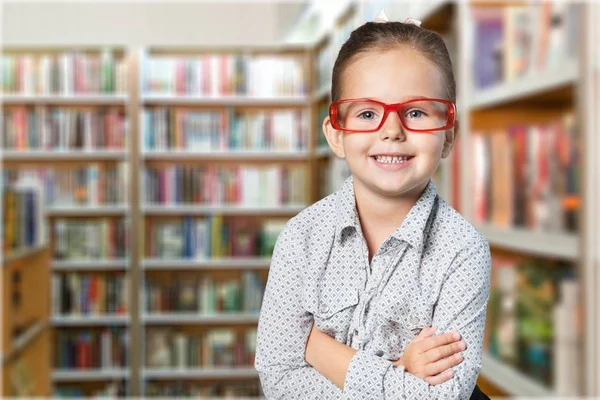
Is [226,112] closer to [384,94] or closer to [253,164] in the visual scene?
[253,164]

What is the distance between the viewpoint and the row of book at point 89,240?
4723mm

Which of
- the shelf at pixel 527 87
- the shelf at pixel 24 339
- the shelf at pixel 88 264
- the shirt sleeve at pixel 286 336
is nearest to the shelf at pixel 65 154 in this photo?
the shelf at pixel 88 264

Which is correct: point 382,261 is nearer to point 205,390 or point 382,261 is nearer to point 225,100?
point 225,100

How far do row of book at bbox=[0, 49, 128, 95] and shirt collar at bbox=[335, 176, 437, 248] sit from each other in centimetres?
450

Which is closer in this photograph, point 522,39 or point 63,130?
point 522,39

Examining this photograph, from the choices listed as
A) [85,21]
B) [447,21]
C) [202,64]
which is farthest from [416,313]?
[85,21]

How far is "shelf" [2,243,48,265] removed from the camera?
2838 millimetres

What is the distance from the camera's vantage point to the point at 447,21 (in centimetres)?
236

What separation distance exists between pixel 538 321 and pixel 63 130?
3595 mm

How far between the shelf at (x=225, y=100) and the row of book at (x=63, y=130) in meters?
0.24

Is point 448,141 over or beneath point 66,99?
beneath

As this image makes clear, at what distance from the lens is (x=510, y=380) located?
1946 mm

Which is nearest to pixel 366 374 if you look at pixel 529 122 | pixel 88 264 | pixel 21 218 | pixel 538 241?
pixel 538 241

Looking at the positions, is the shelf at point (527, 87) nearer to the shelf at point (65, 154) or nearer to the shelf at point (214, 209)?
the shelf at point (214, 209)
